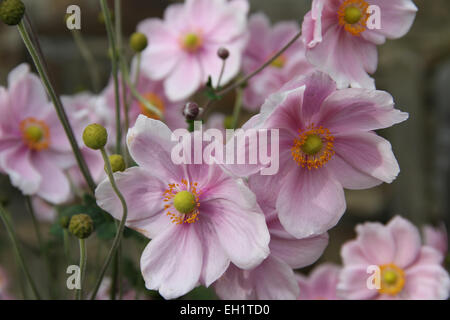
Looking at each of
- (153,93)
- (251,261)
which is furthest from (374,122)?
(153,93)

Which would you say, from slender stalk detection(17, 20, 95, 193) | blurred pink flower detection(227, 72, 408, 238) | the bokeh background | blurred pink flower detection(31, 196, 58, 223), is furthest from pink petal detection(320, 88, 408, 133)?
the bokeh background

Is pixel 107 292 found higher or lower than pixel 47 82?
lower

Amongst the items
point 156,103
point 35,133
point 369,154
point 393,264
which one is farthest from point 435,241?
point 35,133

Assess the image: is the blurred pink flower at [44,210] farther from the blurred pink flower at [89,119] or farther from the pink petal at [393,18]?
the pink petal at [393,18]

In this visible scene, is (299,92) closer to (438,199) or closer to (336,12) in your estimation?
(336,12)

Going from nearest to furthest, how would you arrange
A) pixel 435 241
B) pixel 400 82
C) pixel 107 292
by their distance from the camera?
pixel 107 292 < pixel 435 241 < pixel 400 82

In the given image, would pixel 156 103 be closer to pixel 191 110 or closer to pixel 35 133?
pixel 35 133

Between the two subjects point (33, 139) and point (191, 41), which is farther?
point (191, 41)

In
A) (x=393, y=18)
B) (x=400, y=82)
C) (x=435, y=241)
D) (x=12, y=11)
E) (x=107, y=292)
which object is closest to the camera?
(x=12, y=11)

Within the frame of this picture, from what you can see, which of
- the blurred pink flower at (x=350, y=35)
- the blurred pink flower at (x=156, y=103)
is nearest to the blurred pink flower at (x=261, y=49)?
the blurred pink flower at (x=156, y=103)
